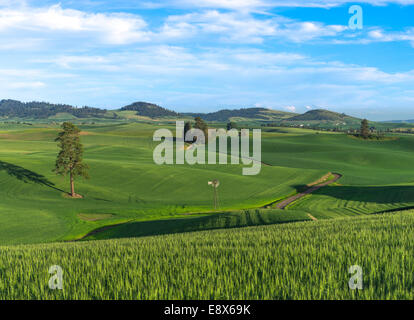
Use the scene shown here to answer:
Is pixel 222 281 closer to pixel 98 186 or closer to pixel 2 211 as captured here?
pixel 2 211

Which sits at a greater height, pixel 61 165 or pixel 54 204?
pixel 61 165

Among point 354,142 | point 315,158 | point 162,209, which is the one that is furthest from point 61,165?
point 354,142

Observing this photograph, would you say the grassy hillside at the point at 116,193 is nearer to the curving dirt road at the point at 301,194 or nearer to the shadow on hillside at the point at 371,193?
the curving dirt road at the point at 301,194

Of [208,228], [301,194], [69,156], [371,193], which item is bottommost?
[301,194]

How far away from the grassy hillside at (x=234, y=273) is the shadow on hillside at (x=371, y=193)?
5418 cm

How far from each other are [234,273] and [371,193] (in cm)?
6313

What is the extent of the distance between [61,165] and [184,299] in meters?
60.5

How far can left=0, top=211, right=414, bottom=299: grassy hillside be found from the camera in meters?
6.11

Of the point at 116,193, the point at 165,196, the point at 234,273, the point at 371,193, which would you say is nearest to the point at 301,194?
the point at 371,193

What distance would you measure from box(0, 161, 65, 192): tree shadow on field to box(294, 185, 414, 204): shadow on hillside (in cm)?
5104

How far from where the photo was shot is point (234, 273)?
7168mm

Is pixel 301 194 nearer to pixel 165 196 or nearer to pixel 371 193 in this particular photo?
pixel 371 193

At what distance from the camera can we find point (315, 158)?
4272 inches

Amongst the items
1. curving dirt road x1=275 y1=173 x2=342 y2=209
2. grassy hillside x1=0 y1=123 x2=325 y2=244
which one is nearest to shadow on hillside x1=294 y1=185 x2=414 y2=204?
curving dirt road x1=275 y1=173 x2=342 y2=209
